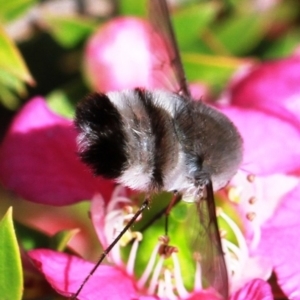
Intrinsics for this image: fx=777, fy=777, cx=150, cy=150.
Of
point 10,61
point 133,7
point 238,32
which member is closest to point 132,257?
point 10,61

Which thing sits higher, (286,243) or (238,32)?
(238,32)

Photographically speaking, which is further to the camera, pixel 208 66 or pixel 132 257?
pixel 208 66

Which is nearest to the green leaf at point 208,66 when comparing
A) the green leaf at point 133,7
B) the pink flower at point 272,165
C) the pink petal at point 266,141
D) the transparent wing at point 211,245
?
the pink flower at point 272,165

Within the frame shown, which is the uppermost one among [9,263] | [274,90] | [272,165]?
[274,90]

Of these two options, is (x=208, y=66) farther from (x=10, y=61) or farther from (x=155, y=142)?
(x=155, y=142)

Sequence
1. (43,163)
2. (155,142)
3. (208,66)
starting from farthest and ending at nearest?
(208,66) → (43,163) → (155,142)

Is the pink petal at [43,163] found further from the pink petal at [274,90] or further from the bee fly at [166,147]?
the pink petal at [274,90]

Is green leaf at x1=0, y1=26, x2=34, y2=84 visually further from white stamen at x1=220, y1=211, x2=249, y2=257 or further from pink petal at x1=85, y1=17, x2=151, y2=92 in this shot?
white stamen at x1=220, y1=211, x2=249, y2=257

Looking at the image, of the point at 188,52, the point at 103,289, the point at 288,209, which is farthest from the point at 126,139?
the point at 188,52
